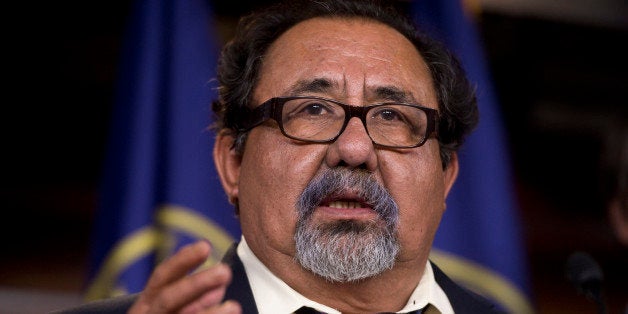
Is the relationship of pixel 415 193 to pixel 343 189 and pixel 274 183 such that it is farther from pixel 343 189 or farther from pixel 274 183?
pixel 274 183

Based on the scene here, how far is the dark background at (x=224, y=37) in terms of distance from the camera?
4.00 meters

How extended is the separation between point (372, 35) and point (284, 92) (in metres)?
0.25

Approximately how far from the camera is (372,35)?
173 centimetres

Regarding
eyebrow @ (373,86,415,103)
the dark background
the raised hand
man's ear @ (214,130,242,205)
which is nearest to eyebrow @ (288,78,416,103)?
eyebrow @ (373,86,415,103)

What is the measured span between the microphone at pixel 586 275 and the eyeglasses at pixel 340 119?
373 mm

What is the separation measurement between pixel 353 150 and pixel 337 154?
33 millimetres

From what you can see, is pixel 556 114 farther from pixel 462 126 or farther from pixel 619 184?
pixel 462 126

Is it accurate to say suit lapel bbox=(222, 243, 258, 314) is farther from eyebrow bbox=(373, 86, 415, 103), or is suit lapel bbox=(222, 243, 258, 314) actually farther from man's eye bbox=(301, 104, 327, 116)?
eyebrow bbox=(373, 86, 415, 103)

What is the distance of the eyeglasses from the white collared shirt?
0.87ft

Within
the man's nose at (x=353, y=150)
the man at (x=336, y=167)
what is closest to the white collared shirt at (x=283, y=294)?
the man at (x=336, y=167)

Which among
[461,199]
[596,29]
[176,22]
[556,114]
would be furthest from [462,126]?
[556,114]

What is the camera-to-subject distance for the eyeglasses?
155 cm

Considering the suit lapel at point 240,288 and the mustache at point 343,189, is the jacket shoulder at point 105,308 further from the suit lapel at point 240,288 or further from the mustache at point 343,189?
the mustache at point 343,189

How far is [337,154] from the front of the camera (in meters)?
1.49
